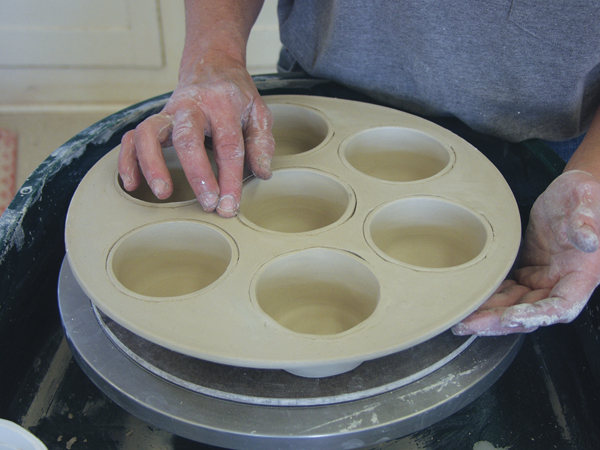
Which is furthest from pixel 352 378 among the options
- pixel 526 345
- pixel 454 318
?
pixel 526 345

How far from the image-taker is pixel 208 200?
884 mm

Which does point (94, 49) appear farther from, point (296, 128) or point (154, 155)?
point (154, 155)

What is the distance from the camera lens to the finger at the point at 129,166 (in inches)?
36.4

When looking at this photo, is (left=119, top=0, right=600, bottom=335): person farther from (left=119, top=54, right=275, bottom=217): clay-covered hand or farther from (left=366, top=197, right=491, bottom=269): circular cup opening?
(left=366, top=197, right=491, bottom=269): circular cup opening

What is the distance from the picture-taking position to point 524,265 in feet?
3.22

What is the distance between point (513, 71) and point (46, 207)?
981mm

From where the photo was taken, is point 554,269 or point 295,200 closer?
point 554,269

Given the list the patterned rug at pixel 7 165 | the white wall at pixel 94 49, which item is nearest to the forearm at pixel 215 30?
the white wall at pixel 94 49

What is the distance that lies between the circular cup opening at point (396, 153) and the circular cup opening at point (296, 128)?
0.28 feet

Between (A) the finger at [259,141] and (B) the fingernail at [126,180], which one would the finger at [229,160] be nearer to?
(A) the finger at [259,141]

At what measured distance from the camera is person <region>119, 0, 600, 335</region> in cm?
83

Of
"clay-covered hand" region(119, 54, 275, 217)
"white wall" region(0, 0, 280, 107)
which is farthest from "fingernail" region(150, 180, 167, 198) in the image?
"white wall" region(0, 0, 280, 107)

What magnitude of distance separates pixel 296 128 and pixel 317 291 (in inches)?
18.8

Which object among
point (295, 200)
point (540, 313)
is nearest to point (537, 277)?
point (540, 313)
